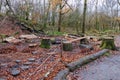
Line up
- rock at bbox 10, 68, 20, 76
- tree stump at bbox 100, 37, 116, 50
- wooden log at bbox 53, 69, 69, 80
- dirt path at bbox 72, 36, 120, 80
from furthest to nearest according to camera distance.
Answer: tree stump at bbox 100, 37, 116, 50, dirt path at bbox 72, 36, 120, 80, rock at bbox 10, 68, 20, 76, wooden log at bbox 53, 69, 69, 80

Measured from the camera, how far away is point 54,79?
6672 millimetres

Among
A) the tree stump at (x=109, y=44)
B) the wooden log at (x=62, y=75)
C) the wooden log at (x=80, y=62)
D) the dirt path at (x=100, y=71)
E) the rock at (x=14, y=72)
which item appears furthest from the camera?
the tree stump at (x=109, y=44)

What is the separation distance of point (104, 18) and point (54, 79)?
51352mm

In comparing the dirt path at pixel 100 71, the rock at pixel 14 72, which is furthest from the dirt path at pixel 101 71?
the rock at pixel 14 72

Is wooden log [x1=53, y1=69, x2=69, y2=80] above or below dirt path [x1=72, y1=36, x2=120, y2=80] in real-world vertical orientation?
above

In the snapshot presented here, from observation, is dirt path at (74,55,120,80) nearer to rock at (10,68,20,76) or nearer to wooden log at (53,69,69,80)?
wooden log at (53,69,69,80)

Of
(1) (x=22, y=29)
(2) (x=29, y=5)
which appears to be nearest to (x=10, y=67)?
(1) (x=22, y=29)

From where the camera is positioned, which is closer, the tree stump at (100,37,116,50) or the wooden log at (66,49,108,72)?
the wooden log at (66,49,108,72)

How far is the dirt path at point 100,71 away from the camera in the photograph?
7926mm

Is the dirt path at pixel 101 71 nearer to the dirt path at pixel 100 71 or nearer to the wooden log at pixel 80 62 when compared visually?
the dirt path at pixel 100 71

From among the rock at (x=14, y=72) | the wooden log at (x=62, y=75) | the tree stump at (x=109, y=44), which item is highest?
the tree stump at (x=109, y=44)

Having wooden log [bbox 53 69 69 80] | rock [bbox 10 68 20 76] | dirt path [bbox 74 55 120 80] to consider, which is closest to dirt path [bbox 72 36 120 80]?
dirt path [bbox 74 55 120 80]

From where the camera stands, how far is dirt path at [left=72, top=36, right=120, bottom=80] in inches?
312

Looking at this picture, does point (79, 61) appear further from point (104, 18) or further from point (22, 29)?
point (104, 18)
